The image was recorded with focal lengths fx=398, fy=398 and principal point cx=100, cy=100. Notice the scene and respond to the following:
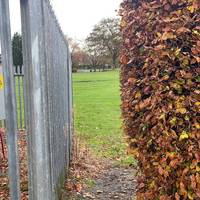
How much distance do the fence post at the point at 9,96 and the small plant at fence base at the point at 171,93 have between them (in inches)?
38.3

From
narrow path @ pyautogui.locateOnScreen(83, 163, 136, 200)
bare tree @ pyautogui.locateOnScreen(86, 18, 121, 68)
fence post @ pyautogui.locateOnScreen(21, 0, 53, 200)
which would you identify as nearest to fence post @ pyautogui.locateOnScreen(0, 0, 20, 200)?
fence post @ pyautogui.locateOnScreen(21, 0, 53, 200)

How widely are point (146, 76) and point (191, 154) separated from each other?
0.67 meters

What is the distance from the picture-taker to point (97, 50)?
152ft

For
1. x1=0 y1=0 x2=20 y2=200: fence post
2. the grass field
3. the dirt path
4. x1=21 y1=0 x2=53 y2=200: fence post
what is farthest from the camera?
the grass field

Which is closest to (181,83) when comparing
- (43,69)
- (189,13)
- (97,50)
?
(189,13)

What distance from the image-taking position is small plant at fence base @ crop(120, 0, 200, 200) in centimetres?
283

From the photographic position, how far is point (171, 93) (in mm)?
2859

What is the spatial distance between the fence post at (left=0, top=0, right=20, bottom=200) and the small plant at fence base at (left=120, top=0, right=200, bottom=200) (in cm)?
97

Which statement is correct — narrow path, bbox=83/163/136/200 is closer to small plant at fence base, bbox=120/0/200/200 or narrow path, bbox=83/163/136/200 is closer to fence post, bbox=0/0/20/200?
small plant at fence base, bbox=120/0/200/200

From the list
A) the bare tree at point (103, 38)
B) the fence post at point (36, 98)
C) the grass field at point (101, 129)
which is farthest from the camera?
the bare tree at point (103, 38)

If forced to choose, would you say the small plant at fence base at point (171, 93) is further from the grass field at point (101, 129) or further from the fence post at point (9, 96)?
the grass field at point (101, 129)

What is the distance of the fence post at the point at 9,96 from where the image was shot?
101 inches

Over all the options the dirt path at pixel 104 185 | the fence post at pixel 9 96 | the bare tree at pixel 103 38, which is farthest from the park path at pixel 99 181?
the bare tree at pixel 103 38

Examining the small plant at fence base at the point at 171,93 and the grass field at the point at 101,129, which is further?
the grass field at the point at 101,129
